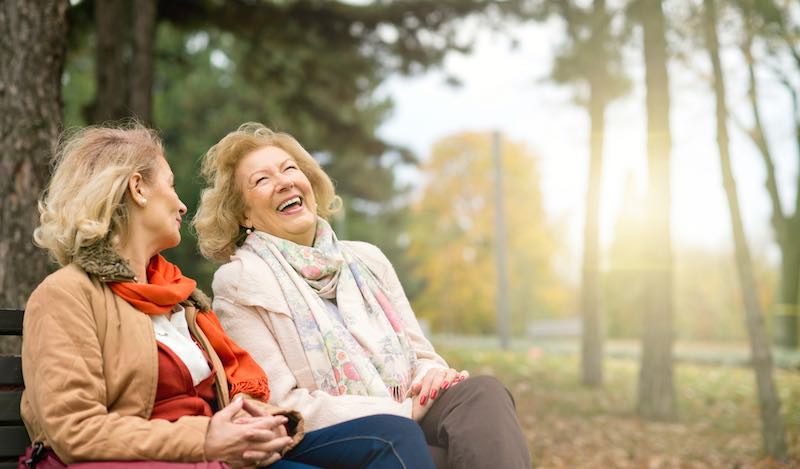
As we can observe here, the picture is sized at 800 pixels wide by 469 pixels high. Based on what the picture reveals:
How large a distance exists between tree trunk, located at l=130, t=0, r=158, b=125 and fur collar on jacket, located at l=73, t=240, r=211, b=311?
5.82 meters

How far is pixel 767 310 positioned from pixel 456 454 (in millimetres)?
27479

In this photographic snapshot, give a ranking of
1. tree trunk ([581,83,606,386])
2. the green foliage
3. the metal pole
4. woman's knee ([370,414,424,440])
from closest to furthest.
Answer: woman's knee ([370,414,424,440])
tree trunk ([581,83,606,386])
the metal pole
the green foliage

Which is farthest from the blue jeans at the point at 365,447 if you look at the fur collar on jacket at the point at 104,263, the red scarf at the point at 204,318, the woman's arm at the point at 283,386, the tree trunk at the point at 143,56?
the tree trunk at the point at 143,56

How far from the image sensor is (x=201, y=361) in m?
2.53

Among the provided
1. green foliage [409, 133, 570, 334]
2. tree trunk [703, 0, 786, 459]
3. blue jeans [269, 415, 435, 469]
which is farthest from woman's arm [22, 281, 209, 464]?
green foliage [409, 133, 570, 334]

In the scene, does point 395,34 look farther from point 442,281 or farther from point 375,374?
point 442,281

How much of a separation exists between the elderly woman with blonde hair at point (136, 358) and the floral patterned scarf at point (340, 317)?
10.7 inches

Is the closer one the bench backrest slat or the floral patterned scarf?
the bench backrest slat

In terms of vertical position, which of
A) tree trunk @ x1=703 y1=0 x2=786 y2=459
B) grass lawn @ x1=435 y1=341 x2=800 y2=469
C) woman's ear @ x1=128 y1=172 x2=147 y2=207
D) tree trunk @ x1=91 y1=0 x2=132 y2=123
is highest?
tree trunk @ x1=91 y1=0 x2=132 y2=123

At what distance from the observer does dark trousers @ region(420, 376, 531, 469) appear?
2.64 m

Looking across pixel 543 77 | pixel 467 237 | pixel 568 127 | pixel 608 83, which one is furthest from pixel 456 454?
pixel 467 237

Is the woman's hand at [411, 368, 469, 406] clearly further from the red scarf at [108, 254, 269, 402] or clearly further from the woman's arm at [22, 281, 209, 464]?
the woman's arm at [22, 281, 209, 464]

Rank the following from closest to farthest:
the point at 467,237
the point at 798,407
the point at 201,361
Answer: the point at 201,361
the point at 798,407
the point at 467,237

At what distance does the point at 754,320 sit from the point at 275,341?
194 inches
